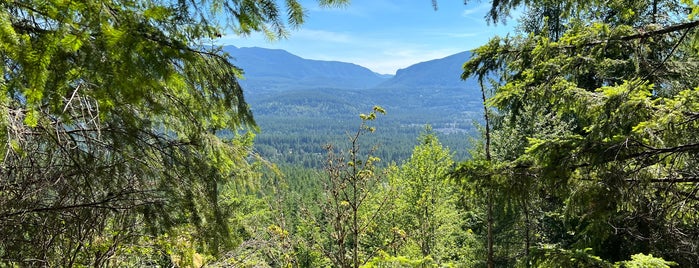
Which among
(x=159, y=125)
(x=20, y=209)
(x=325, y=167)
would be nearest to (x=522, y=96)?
(x=325, y=167)

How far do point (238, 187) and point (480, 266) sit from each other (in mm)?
11278

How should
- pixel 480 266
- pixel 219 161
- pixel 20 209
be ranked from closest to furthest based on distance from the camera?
pixel 20 209 → pixel 219 161 → pixel 480 266

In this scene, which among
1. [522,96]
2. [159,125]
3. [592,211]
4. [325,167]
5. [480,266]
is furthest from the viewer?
[480,266]

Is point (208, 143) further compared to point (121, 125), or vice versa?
point (208, 143)

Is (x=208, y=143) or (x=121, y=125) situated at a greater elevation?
(x=121, y=125)

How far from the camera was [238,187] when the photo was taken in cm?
372

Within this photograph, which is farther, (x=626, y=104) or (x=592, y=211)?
(x=592, y=211)

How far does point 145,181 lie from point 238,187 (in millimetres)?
993

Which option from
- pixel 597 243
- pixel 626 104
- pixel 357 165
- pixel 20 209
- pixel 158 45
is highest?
pixel 158 45

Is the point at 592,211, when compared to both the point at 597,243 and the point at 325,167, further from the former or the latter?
the point at 325,167

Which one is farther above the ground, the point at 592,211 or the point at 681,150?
the point at 681,150

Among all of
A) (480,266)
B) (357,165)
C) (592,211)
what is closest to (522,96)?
(592,211)

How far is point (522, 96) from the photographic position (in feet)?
11.9

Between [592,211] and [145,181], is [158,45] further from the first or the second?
[592,211]
